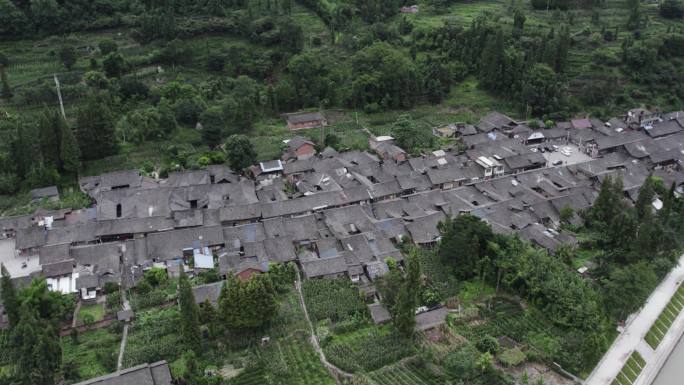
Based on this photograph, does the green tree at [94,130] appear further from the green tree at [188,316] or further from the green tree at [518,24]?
the green tree at [518,24]

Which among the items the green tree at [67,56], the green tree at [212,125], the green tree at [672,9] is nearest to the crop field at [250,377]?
the green tree at [212,125]

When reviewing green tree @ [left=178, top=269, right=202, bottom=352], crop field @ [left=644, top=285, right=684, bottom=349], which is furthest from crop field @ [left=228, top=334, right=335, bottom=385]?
crop field @ [left=644, top=285, right=684, bottom=349]

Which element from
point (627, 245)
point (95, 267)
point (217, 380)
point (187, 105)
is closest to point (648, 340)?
point (627, 245)

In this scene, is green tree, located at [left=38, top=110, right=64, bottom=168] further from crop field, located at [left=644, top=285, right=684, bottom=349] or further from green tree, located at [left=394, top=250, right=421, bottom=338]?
crop field, located at [left=644, top=285, right=684, bottom=349]

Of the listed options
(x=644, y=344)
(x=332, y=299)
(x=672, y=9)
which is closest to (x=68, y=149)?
(x=332, y=299)

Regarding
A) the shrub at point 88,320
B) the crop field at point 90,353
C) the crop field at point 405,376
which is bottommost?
the crop field at point 405,376

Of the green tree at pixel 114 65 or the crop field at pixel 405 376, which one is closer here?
the crop field at pixel 405 376

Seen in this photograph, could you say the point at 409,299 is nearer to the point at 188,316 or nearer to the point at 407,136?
the point at 188,316
